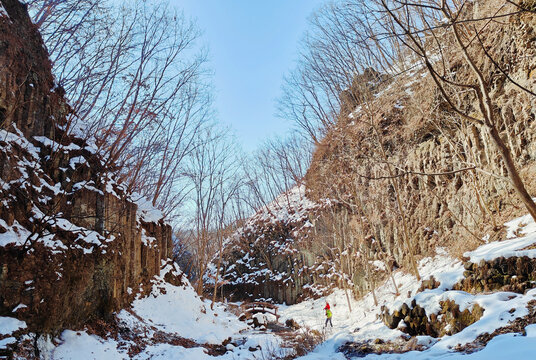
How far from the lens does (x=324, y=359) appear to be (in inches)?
219

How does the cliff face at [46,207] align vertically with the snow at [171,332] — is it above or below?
above

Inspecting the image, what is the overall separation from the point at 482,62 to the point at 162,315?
515 inches

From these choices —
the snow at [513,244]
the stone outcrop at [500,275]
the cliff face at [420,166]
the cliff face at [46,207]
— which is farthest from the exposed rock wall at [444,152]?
the cliff face at [46,207]

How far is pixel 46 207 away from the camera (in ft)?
20.9

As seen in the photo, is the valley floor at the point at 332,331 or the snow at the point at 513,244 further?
the snow at the point at 513,244

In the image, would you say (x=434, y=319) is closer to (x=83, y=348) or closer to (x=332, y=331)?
(x=332, y=331)

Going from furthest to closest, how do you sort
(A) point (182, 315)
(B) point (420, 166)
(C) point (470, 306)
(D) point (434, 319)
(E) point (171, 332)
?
(B) point (420, 166) → (A) point (182, 315) → (E) point (171, 332) → (D) point (434, 319) → (C) point (470, 306)

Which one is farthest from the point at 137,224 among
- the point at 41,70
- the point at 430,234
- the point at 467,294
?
the point at 430,234

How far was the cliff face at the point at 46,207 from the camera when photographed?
18.1ft

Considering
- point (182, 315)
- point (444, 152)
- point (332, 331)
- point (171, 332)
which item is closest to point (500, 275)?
point (444, 152)

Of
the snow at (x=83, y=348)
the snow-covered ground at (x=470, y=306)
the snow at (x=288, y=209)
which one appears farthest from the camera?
the snow at (x=288, y=209)

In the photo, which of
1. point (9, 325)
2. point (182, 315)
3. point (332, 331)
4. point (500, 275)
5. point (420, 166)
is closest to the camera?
point (9, 325)

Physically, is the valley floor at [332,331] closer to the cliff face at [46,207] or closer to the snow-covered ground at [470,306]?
the snow-covered ground at [470,306]

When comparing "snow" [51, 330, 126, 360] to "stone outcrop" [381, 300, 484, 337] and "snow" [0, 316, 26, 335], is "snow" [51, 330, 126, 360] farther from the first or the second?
"stone outcrop" [381, 300, 484, 337]
